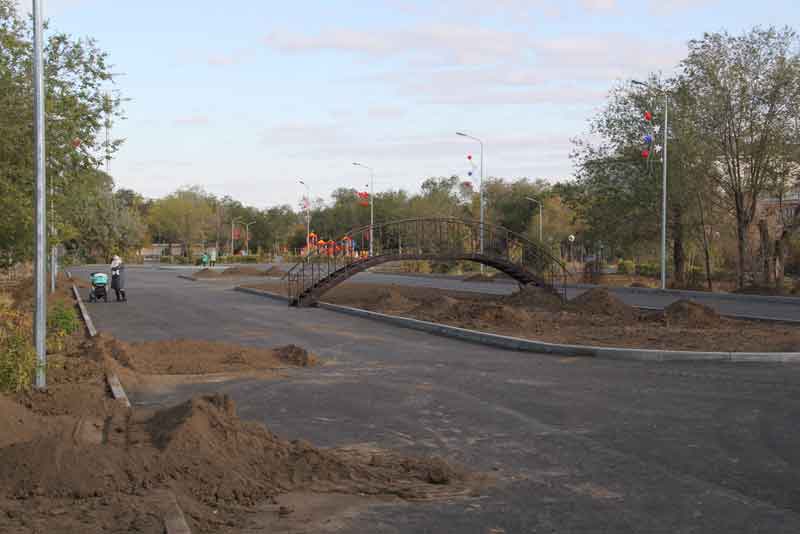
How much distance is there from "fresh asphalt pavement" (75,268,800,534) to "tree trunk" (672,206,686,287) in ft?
85.3

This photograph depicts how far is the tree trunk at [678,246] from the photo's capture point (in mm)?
38125

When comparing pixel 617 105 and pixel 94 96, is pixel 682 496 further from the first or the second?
pixel 617 105

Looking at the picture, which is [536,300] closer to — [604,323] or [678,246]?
[604,323]

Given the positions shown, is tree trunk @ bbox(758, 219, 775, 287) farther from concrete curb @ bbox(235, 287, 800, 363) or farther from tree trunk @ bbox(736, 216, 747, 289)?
concrete curb @ bbox(235, 287, 800, 363)

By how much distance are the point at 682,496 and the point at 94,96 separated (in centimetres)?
1990

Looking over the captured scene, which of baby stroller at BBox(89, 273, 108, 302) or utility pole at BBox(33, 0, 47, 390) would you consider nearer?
utility pole at BBox(33, 0, 47, 390)

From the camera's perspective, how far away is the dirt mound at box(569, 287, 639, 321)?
20125mm

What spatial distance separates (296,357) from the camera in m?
13.0

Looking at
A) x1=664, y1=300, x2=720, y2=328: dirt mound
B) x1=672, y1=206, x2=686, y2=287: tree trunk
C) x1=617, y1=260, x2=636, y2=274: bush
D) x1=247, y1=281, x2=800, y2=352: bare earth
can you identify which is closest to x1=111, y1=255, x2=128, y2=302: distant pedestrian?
x1=247, y1=281, x2=800, y2=352: bare earth

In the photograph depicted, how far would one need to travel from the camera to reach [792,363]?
12.6 m

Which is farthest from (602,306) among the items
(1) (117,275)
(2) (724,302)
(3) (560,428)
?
(1) (117,275)

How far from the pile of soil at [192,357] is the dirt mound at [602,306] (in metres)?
9.59

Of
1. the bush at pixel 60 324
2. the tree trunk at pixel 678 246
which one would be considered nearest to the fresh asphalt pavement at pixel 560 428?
the bush at pixel 60 324

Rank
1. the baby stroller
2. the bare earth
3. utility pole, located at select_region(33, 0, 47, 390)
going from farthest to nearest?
the baby stroller < the bare earth < utility pole, located at select_region(33, 0, 47, 390)
